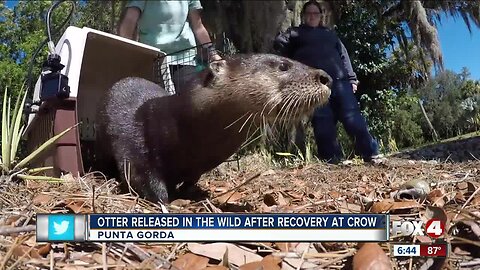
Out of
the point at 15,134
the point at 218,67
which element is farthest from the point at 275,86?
the point at 15,134

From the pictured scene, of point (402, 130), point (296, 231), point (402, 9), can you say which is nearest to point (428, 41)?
point (402, 9)

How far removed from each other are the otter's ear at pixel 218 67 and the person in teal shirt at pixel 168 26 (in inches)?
34.0

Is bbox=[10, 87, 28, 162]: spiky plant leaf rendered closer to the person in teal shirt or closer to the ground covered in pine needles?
the ground covered in pine needles

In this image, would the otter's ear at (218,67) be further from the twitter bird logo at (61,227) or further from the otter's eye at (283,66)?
the twitter bird logo at (61,227)

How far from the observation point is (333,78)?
13.2 feet

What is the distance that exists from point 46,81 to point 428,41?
11905mm

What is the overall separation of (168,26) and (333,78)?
1400 millimetres

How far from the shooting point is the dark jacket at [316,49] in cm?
399

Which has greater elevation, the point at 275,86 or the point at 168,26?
the point at 168,26

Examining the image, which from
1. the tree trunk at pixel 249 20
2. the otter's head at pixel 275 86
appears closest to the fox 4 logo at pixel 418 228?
the otter's head at pixel 275 86

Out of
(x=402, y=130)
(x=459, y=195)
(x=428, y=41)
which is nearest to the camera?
(x=459, y=195)

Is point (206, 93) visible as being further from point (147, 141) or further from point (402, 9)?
point (402, 9)

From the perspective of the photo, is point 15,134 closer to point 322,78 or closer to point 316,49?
point 322,78

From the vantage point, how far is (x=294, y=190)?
7.79ft
